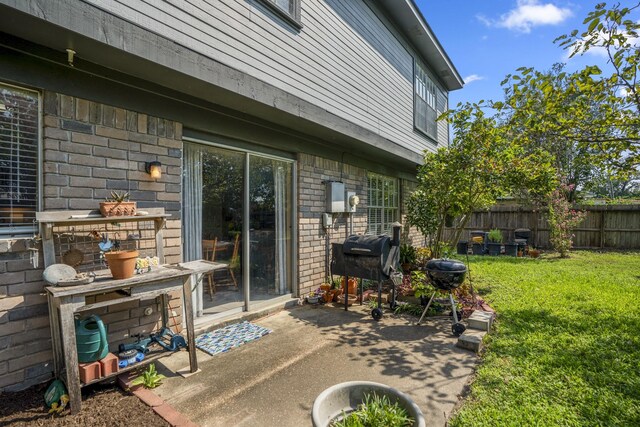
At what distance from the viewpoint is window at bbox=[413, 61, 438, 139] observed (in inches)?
368

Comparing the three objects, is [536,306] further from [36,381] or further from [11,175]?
[11,175]

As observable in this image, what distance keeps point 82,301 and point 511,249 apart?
12741 millimetres

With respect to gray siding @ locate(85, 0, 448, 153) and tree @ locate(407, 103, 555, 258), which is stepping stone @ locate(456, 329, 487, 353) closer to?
tree @ locate(407, 103, 555, 258)

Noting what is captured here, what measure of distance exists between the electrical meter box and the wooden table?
2.98 metres

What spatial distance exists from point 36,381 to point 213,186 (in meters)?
2.47

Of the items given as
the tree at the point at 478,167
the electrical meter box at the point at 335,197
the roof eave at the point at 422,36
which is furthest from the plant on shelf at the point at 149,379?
the roof eave at the point at 422,36

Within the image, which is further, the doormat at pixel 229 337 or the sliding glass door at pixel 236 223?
the sliding glass door at pixel 236 223

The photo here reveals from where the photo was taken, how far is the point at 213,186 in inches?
165

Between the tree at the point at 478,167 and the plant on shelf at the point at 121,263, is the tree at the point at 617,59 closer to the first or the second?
the tree at the point at 478,167

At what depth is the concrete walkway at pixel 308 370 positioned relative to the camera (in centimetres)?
256

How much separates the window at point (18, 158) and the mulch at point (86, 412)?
1291 millimetres

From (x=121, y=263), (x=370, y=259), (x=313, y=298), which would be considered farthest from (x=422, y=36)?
(x=121, y=263)

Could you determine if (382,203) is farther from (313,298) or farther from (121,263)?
(121,263)

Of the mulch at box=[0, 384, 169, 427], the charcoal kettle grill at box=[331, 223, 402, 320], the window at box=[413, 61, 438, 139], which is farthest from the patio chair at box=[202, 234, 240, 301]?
the window at box=[413, 61, 438, 139]
